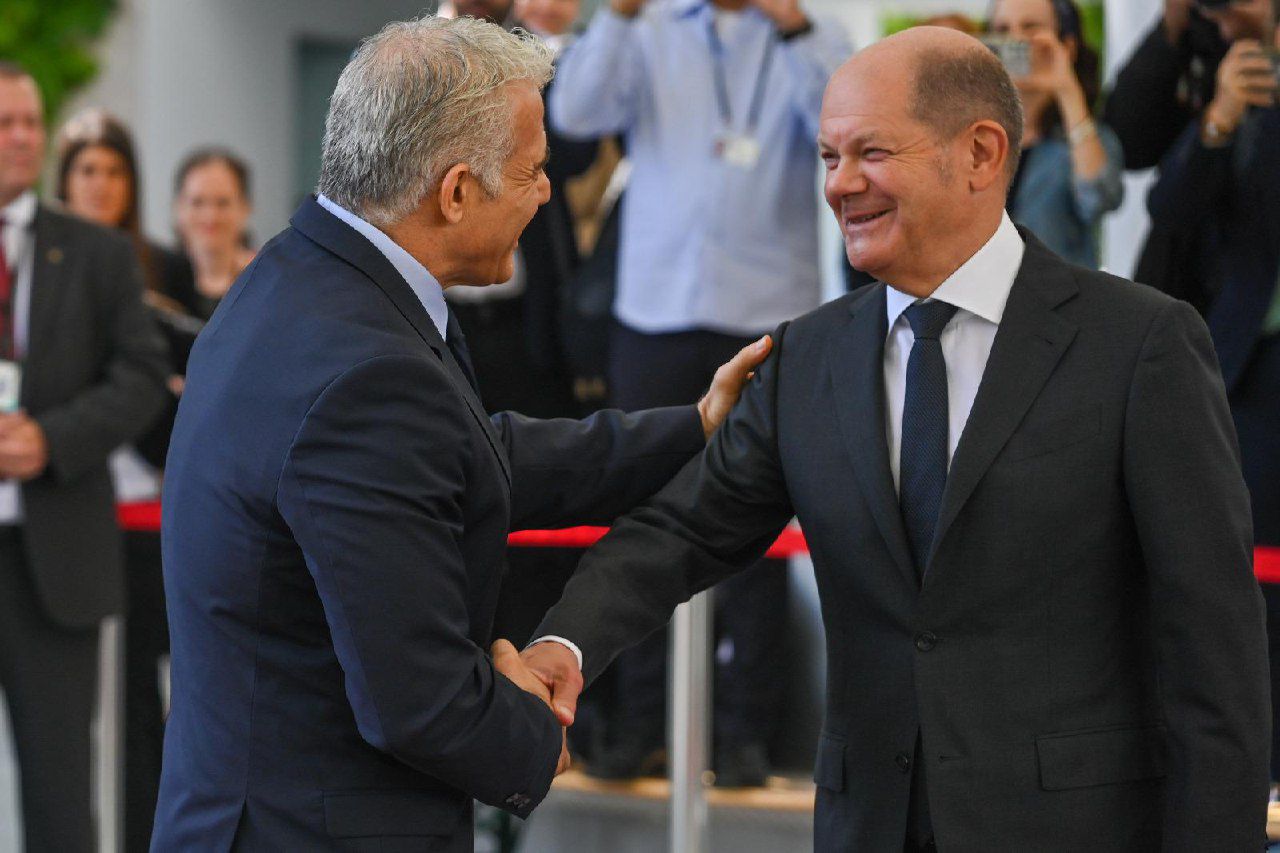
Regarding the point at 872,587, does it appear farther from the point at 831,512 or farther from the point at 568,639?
the point at 568,639

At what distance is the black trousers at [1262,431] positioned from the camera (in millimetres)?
3758

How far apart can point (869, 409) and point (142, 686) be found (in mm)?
2985

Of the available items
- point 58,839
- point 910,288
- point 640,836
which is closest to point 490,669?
point 910,288

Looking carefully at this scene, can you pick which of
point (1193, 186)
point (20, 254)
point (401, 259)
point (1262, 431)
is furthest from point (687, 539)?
point (20, 254)

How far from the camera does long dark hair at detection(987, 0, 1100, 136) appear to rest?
428 centimetres

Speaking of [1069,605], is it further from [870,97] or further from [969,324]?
→ [870,97]

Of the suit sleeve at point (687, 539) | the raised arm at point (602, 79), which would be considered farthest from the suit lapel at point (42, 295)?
the suit sleeve at point (687, 539)

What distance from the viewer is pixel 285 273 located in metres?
2.22

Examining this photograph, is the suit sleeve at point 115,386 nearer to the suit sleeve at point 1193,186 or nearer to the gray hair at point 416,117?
the gray hair at point 416,117

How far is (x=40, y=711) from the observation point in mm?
4383

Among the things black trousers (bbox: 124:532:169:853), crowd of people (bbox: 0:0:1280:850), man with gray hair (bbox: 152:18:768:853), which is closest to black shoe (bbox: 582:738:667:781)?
crowd of people (bbox: 0:0:1280:850)

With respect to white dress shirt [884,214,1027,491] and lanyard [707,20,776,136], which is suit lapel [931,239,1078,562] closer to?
white dress shirt [884,214,1027,491]

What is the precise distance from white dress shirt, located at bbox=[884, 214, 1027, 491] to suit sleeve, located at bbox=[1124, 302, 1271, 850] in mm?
236

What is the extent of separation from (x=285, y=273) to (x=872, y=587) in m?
0.92
